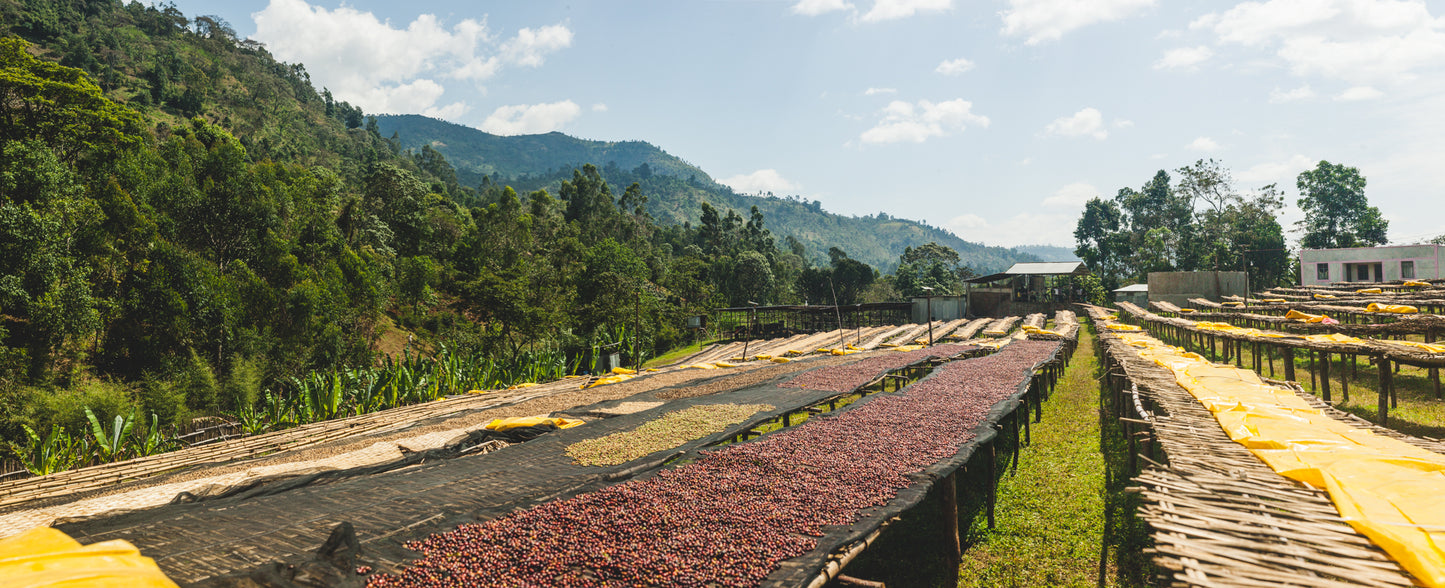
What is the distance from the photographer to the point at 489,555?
3.24 m

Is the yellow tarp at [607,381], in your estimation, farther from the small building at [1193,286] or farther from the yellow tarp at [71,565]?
the small building at [1193,286]

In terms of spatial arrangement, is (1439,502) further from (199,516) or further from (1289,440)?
(199,516)

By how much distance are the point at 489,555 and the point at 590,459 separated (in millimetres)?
2322

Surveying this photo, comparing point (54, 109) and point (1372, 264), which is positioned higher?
point (54, 109)

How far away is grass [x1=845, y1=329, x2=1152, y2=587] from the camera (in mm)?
4770

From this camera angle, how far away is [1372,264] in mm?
27656

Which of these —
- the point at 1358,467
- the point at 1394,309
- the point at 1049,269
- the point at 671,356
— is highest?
the point at 1049,269

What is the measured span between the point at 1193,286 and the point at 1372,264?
7647mm

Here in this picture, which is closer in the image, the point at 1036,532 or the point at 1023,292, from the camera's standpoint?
the point at 1036,532

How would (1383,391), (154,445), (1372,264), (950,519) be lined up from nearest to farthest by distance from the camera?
(950,519) → (1383,391) → (154,445) → (1372,264)

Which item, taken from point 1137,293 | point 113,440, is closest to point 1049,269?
point 1137,293

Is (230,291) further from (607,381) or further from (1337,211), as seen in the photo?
(1337,211)

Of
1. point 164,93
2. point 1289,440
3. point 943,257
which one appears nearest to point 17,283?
point 1289,440

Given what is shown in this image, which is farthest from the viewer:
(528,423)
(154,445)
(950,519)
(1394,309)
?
(1394,309)
